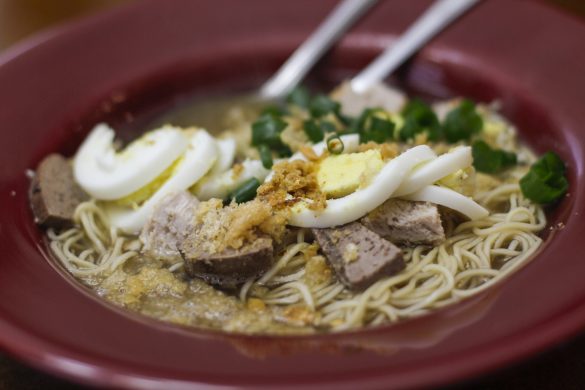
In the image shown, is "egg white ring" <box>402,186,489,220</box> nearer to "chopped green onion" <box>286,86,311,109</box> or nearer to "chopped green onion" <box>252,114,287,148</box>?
"chopped green onion" <box>252,114,287,148</box>

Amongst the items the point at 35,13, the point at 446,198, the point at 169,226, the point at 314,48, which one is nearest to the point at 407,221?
the point at 446,198

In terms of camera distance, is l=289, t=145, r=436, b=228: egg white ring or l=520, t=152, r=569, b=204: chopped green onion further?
l=520, t=152, r=569, b=204: chopped green onion

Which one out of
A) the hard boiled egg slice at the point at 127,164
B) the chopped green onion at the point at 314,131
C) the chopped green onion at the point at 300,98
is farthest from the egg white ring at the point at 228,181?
the chopped green onion at the point at 300,98

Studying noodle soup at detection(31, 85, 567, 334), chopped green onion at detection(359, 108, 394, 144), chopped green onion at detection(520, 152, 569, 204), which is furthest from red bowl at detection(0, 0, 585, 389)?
chopped green onion at detection(359, 108, 394, 144)

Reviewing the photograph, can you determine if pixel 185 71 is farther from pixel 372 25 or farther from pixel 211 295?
pixel 211 295

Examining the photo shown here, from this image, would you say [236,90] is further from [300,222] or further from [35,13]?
[35,13]

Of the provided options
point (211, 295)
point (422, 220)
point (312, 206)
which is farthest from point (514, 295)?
point (211, 295)
